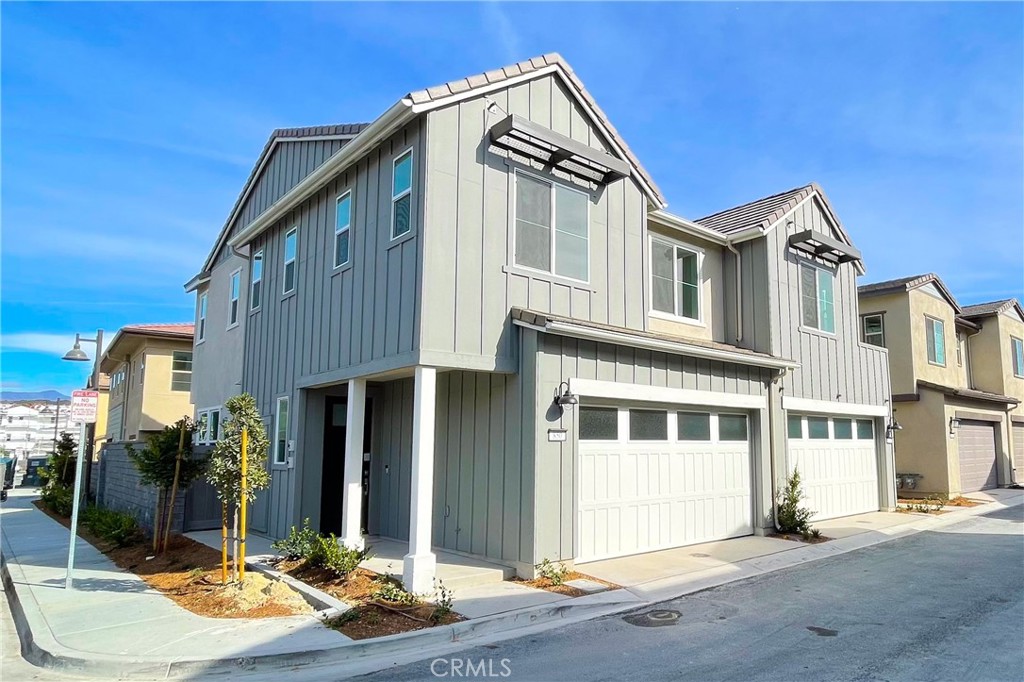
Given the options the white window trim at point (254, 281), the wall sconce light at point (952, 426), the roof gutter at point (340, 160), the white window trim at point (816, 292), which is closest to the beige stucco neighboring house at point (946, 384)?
the wall sconce light at point (952, 426)

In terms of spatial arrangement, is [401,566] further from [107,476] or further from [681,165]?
[107,476]

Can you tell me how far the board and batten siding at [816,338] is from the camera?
1331 centimetres

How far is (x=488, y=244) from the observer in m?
8.95

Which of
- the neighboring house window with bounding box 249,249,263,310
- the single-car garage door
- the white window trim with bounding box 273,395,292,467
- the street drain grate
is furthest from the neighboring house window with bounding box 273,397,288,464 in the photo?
the single-car garage door

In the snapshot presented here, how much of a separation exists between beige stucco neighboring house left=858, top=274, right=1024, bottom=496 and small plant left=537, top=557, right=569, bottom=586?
14.3 m

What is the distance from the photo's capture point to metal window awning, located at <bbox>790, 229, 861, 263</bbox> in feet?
45.5

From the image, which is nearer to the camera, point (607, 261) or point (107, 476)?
point (607, 261)

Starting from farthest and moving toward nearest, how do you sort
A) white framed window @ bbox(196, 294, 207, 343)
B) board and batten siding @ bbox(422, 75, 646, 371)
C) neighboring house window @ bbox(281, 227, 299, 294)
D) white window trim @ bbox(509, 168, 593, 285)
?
1. white framed window @ bbox(196, 294, 207, 343)
2. neighboring house window @ bbox(281, 227, 299, 294)
3. white window trim @ bbox(509, 168, 593, 285)
4. board and batten siding @ bbox(422, 75, 646, 371)

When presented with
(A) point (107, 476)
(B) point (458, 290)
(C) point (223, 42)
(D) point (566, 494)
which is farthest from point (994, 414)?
(A) point (107, 476)

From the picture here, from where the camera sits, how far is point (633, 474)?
32.6ft

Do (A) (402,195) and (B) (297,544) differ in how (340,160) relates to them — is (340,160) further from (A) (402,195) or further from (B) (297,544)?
(B) (297,544)

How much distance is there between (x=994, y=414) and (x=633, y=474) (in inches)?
702

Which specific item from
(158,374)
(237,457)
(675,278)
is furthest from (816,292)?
(158,374)

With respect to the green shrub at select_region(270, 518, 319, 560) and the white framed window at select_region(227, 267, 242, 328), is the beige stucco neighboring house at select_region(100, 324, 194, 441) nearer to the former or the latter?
the white framed window at select_region(227, 267, 242, 328)
